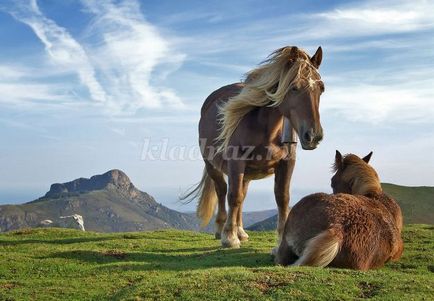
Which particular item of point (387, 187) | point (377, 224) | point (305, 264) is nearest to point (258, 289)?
point (305, 264)

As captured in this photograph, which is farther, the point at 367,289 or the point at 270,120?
the point at 270,120

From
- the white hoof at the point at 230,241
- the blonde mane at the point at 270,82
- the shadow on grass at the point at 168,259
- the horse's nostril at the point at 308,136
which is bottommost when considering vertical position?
the shadow on grass at the point at 168,259

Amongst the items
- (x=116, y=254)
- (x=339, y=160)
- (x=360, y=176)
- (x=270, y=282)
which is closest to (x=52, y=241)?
(x=116, y=254)

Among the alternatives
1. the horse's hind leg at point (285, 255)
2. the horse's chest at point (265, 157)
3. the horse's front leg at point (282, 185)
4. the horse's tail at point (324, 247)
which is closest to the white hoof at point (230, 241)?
the horse's front leg at point (282, 185)

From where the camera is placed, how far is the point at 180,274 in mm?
9555

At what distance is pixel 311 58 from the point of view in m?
11.7

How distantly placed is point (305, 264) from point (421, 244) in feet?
22.6

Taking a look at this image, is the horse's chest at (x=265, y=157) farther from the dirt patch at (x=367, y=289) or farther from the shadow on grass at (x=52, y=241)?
the shadow on grass at (x=52, y=241)

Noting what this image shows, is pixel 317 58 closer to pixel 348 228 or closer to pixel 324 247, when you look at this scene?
pixel 348 228

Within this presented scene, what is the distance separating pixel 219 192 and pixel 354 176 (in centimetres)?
582

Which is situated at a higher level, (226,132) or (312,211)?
(226,132)

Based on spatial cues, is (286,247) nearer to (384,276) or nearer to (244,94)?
(384,276)

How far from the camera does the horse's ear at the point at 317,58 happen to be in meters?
11.7

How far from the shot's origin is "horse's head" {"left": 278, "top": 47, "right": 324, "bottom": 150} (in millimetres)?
10695
